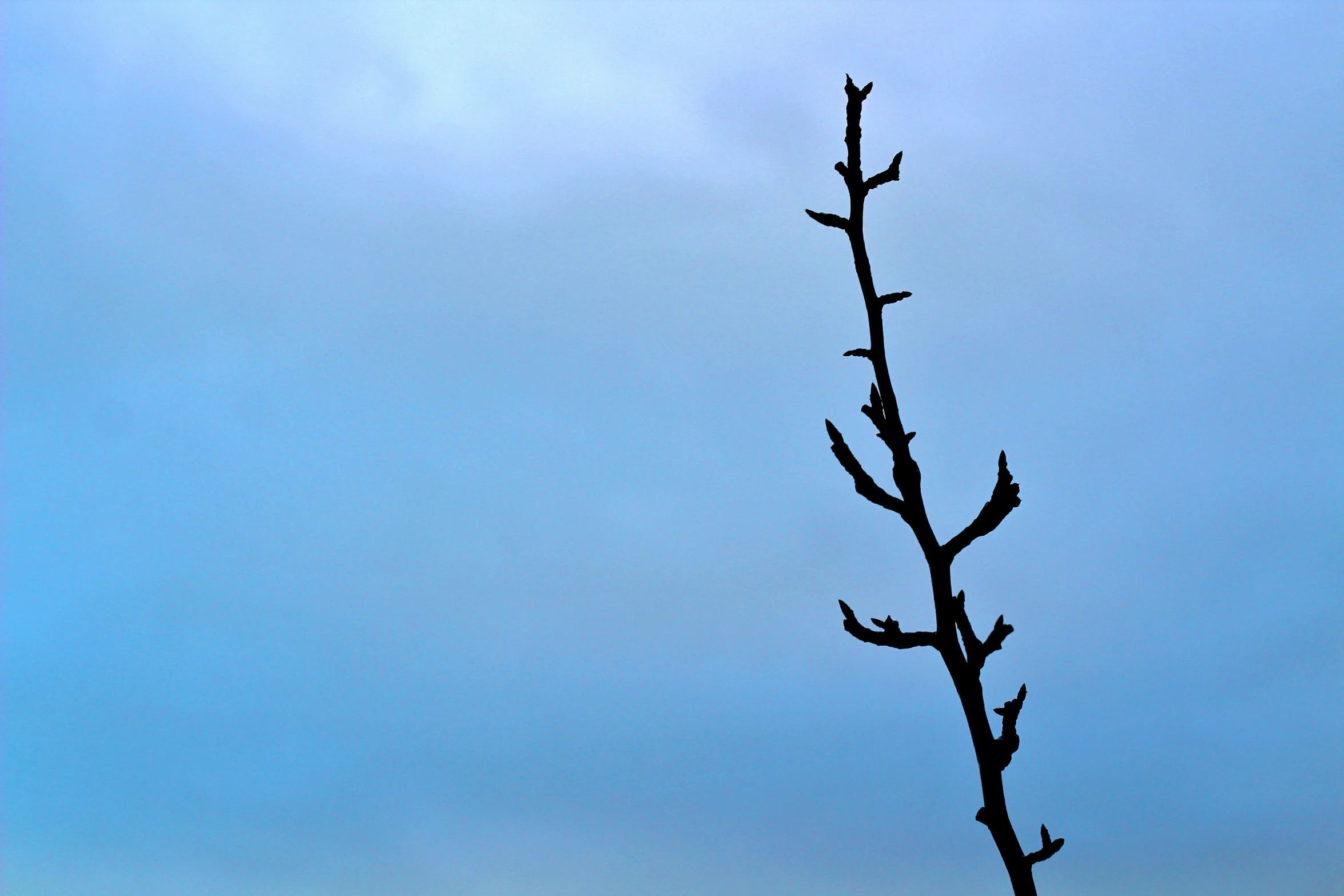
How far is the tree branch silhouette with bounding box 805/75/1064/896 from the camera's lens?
593cm

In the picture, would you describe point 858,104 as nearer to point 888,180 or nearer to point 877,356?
point 888,180

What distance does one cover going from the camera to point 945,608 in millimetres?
6258

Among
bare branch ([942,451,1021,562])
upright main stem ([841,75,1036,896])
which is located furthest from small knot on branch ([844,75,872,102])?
bare branch ([942,451,1021,562])

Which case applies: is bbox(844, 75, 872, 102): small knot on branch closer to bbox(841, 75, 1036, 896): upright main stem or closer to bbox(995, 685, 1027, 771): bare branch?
bbox(841, 75, 1036, 896): upright main stem

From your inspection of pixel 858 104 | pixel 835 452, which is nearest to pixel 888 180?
pixel 858 104

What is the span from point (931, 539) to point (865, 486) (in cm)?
57

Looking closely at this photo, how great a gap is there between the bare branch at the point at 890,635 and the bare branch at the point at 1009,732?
0.67m

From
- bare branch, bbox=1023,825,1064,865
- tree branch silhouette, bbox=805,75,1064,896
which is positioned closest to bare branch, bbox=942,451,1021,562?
tree branch silhouette, bbox=805,75,1064,896

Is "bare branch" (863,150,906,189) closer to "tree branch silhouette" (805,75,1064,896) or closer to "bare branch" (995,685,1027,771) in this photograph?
"tree branch silhouette" (805,75,1064,896)

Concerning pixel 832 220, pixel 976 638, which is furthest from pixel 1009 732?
pixel 832 220

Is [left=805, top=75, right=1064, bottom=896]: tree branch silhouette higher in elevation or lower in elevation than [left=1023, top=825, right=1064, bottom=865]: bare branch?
higher

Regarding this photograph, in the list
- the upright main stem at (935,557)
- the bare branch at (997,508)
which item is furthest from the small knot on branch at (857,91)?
the bare branch at (997,508)

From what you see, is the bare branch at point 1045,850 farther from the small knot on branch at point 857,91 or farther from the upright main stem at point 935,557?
the small knot on branch at point 857,91

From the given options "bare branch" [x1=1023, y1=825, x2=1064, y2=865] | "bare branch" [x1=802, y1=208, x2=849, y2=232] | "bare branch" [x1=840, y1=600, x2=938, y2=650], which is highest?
"bare branch" [x1=802, y1=208, x2=849, y2=232]
